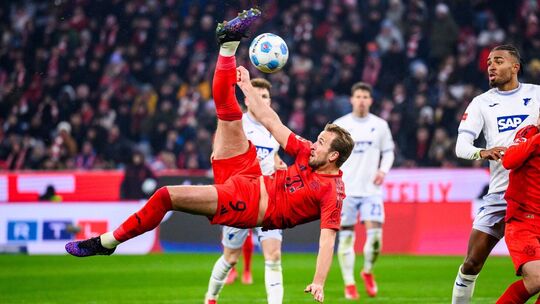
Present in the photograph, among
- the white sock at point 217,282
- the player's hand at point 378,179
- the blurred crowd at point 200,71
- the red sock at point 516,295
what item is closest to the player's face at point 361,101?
the player's hand at point 378,179

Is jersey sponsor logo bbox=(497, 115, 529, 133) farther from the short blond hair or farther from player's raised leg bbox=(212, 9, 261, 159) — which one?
player's raised leg bbox=(212, 9, 261, 159)

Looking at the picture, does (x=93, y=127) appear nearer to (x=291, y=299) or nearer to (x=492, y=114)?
(x=291, y=299)

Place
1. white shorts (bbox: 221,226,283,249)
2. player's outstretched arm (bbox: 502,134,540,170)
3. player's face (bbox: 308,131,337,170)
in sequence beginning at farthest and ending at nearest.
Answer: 1. white shorts (bbox: 221,226,283,249)
2. player's face (bbox: 308,131,337,170)
3. player's outstretched arm (bbox: 502,134,540,170)

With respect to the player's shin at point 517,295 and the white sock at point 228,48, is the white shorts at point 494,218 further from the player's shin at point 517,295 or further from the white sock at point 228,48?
the white sock at point 228,48

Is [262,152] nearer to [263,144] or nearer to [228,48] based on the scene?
[263,144]

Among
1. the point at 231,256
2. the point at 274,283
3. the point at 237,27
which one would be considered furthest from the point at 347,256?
the point at 237,27

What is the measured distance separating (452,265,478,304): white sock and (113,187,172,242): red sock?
268cm

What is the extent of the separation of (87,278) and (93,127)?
748 centimetres

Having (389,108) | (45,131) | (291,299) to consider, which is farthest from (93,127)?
(291,299)

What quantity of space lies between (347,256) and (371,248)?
498mm

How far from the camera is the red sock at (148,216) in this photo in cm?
721

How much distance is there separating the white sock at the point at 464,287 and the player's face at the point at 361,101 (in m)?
4.46

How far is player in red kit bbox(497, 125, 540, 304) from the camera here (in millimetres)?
7000

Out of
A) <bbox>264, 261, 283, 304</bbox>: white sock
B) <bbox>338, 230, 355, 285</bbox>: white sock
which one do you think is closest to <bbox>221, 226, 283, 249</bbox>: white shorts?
<bbox>264, 261, 283, 304</bbox>: white sock
